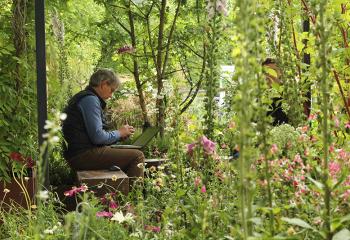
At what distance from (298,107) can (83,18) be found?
6.48 m

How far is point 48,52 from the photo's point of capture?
225 inches

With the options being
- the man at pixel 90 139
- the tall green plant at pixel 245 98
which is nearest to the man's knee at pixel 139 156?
the man at pixel 90 139

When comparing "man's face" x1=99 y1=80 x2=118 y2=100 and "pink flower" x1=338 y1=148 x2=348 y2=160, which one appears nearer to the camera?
"pink flower" x1=338 y1=148 x2=348 y2=160

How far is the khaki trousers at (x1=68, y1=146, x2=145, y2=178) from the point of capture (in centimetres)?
560

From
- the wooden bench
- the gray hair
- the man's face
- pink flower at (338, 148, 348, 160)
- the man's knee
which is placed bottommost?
the wooden bench

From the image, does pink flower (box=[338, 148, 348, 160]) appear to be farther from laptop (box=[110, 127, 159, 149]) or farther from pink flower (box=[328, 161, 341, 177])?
laptop (box=[110, 127, 159, 149])

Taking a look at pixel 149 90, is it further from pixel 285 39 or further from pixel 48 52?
pixel 285 39

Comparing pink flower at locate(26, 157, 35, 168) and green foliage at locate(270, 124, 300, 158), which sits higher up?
green foliage at locate(270, 124, 300, 158)

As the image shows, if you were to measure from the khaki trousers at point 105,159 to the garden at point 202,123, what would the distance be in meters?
0.21

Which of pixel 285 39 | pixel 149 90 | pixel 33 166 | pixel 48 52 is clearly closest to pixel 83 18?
pixel 149 90

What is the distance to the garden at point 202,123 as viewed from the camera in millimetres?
1893

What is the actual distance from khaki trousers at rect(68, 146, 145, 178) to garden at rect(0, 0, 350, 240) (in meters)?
0.21

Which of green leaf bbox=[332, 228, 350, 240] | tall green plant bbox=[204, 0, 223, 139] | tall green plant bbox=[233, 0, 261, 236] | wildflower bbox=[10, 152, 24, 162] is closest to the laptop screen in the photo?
wildflower bbox=[10, 152, 24, 162]


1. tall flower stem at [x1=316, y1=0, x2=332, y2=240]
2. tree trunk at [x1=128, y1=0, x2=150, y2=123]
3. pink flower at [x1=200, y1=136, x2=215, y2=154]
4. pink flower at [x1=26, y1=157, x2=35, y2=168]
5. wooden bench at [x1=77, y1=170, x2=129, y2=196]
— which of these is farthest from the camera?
tree trunk at [x1=128, y1=0, x2=150, y2=123]
